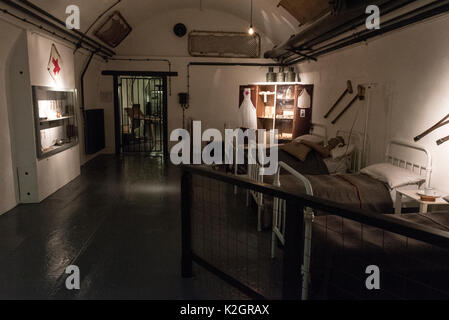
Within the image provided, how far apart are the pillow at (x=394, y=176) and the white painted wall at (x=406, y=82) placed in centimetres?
19

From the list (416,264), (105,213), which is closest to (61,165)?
(105,213)

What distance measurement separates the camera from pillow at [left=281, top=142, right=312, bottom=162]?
184 inches

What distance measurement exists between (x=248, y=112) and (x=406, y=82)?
4115 mm

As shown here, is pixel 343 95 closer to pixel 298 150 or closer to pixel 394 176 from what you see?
pixel 298 150

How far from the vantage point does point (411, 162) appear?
145 inches

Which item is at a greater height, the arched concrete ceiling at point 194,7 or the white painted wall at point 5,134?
the arched concrete ceiling at point 194,7

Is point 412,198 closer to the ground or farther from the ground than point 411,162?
closer to the ground

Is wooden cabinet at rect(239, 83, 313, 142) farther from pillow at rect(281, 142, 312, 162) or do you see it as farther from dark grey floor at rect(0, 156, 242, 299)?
dark grey floor at rect(0, 156, 242, 299)

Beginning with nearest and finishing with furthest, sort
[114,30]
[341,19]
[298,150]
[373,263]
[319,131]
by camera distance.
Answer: [373,263] → [341,19] → [298,150] → [319,131] → [114,30]

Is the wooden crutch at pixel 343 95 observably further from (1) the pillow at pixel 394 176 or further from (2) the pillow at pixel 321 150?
(1) the pillow at pixel 394 176

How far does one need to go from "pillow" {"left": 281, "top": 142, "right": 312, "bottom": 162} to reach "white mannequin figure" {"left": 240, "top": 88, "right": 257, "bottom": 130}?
8.07ft

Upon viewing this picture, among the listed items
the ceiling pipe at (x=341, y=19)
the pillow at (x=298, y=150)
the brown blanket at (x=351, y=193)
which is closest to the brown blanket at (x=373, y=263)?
the brown blanket at (x=351, y=193)

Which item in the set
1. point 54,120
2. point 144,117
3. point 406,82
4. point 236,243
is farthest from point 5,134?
point 144,117

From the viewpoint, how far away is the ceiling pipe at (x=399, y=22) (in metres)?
3.11
